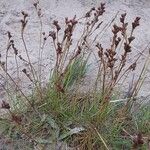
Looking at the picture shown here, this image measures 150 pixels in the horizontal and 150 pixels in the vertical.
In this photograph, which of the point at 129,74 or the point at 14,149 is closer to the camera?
the point at 14,149

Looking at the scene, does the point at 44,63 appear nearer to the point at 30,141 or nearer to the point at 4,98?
the point at 4,98

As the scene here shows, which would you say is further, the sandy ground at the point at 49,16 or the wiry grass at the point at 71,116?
the sandy ground at the point at 49,16

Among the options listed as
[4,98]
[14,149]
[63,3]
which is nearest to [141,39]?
[63,3]

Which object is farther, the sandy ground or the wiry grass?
the sandy ground

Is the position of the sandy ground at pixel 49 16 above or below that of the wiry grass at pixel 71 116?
above

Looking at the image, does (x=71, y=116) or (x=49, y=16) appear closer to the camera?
(x=71, y=116)

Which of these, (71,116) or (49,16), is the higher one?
(49,16)

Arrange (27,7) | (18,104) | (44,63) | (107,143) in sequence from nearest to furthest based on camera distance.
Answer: (107,143) < (18,104) < (44,63) < (27,7)

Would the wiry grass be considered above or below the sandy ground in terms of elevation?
below
